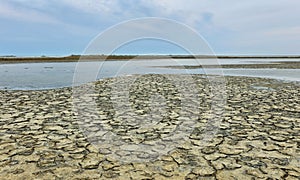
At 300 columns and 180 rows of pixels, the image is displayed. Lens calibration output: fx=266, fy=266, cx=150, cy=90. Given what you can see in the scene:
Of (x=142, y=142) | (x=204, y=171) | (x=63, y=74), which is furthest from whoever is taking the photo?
(x=63, y=74)

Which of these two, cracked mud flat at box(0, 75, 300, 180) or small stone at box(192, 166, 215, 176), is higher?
cracked mud flat at box(0, 75, 300, 180)

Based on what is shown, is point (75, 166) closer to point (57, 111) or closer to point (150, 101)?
point (57, 111)

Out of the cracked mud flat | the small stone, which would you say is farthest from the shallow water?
the small stone

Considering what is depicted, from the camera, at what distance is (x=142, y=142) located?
6.49 meters

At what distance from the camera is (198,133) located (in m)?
7.19

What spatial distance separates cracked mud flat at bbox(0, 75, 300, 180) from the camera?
489cm

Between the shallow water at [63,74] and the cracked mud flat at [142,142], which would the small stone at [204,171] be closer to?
the cracked mud flat at [142,142]

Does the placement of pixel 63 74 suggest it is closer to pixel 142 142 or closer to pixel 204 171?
pixel 142 142

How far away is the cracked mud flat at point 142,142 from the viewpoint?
16.0ft

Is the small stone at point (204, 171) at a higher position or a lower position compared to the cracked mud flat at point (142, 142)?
lower

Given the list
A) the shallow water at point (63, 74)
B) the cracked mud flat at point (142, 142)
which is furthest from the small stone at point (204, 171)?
the shallow water at point (63, 74)

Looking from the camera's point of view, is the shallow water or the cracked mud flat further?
the shallow water

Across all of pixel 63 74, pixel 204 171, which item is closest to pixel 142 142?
pixel 204 171

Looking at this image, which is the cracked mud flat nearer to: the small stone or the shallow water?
the small stone
